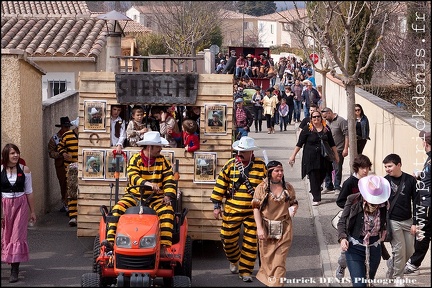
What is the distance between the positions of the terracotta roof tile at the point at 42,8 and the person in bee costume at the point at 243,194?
18540mm

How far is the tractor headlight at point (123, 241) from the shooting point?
8.96 m

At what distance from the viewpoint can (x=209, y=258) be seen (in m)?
12.0

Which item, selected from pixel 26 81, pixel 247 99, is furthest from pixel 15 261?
pixel 247 99

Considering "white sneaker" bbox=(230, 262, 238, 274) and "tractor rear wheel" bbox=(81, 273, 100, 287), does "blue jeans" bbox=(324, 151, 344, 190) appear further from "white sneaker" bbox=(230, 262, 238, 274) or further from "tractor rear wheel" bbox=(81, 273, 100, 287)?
"tractor rear wheel" bbox=(81, 273, 100, 287)

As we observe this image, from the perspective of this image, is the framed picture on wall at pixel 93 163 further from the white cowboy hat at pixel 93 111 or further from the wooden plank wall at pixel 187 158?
the white cowboy hat at pixel 93 111

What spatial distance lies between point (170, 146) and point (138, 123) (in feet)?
1.83

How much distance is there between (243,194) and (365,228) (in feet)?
7.08

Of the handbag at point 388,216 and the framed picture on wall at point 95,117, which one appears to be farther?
the framed picture on wall at point 95,117

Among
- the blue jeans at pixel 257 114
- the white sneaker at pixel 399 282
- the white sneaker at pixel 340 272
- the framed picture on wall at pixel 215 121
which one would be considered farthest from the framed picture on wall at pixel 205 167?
the blue jeans at pixel 257 114

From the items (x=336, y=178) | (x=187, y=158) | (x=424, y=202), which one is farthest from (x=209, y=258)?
(x=336, y=178)

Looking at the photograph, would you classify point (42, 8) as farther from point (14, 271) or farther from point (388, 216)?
point (388, 216)

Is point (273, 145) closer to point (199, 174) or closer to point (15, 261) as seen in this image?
point (199, 174)

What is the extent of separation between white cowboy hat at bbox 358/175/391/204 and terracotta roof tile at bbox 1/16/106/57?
14370 millimetres

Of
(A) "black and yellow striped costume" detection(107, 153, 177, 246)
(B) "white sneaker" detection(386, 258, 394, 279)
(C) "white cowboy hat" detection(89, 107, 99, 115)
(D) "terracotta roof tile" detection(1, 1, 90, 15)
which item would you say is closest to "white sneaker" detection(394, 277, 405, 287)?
(B) "white sneaker" detection(386, 258, 394, 279)
